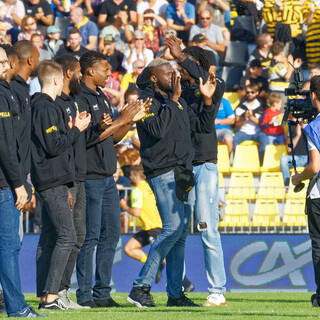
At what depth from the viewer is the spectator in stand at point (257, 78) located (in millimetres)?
16656

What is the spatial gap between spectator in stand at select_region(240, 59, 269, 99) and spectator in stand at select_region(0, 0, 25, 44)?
198 inches

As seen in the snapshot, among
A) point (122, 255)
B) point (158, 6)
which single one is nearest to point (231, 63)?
point (158, 6)

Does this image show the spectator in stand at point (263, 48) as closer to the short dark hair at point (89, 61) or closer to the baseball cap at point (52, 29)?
the baseball cap at point (52, 29)

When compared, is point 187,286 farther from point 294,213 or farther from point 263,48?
point 263,48

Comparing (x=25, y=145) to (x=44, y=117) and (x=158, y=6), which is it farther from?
(x=158, y=6)

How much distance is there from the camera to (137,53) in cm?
1753

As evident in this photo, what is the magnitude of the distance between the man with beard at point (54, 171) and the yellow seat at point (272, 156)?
24.5 feet

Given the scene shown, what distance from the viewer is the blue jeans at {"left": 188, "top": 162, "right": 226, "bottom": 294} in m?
8.45

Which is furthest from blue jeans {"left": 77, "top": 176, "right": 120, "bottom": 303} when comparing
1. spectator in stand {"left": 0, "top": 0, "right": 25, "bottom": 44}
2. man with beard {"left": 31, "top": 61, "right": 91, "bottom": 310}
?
spectator in stand {"left": 0, "top": 0, "right": 25, "bottom": 44}

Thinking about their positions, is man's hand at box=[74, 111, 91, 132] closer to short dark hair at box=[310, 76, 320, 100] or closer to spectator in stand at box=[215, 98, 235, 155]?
short dark hair at box=[310, 76, 320, 100]

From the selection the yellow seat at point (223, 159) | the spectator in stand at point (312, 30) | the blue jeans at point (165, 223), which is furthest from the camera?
the spectator in stand at point (312, 30)

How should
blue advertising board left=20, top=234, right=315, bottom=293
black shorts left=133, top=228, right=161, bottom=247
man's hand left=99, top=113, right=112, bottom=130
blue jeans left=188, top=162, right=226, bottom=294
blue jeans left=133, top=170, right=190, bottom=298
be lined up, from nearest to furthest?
blue jeans left=133, top=170, right=190, bottom=298 < man's hand left=99, top=113, right=112, bottom=130 < blue jeans left=188, top=162, right=226, bottom=294 < black shorts left=133, top=228, right=161, bottom=247 < blue advertising board left=20, top=234, right=315, bottom=293

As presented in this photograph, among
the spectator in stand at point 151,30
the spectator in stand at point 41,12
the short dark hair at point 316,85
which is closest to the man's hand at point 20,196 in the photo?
the short dark hair at point 316,85

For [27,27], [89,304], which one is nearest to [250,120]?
[27,27]
